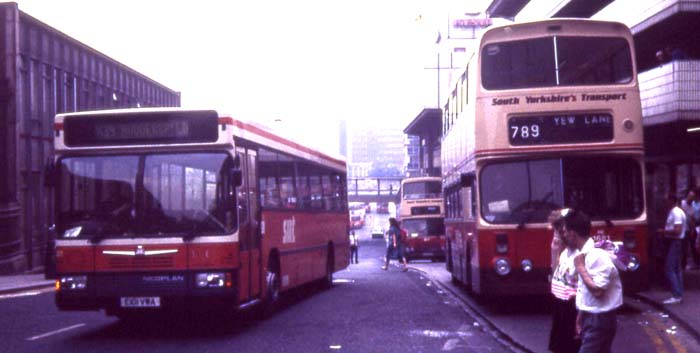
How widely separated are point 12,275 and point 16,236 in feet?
8.05

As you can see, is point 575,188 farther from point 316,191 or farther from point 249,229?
point 316,191

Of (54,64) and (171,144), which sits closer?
(171,144)

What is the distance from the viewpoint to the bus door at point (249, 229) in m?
14.2

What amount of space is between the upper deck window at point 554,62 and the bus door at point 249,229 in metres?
3.75

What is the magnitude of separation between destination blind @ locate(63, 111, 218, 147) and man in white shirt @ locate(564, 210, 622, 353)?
23.2ft

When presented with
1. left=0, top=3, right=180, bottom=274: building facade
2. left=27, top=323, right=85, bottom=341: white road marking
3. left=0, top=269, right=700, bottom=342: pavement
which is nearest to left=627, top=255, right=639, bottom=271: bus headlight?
left=0, top=269, right=700, bottom=342: pavement

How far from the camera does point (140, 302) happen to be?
1359 cm

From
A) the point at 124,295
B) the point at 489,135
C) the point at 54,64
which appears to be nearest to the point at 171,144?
the point at 124,295

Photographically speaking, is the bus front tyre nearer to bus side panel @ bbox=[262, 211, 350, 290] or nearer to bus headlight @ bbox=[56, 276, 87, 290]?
bus side panel @ bbox=[262, 211, 350, 290]

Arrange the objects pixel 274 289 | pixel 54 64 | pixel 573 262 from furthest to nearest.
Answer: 1. pixel 54 64
2. pixel 274 289
3. pixel 573 262

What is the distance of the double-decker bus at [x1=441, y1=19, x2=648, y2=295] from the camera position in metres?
15.8

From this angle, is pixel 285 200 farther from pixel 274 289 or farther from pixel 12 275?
pixel 12 275

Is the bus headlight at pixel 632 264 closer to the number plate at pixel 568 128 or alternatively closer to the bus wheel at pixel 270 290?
the number plate at pixel 568 128

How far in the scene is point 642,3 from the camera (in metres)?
29.2
